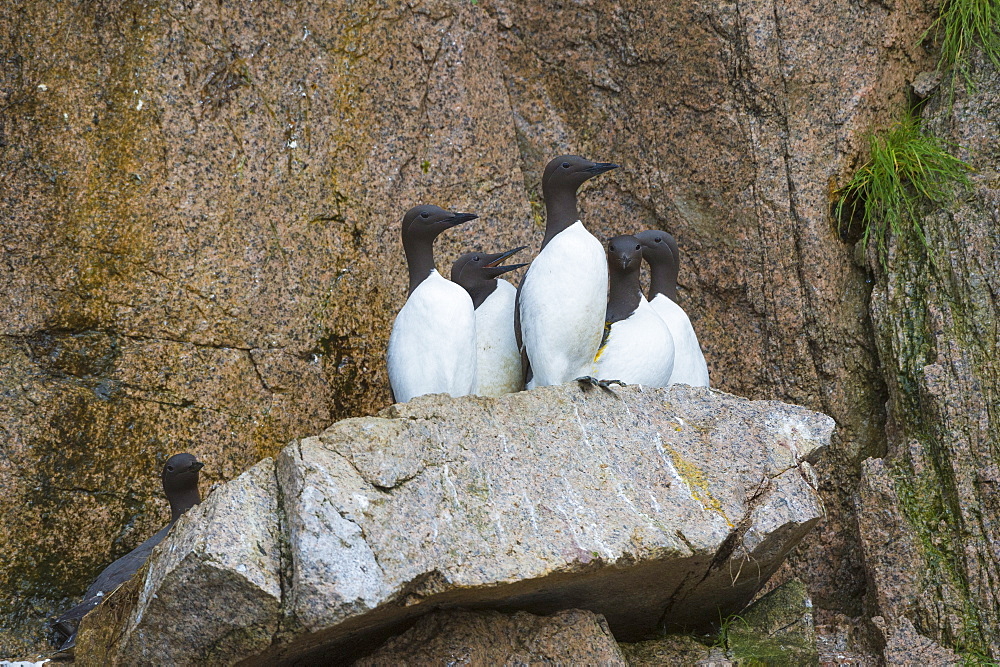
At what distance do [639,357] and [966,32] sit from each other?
2.89 metres

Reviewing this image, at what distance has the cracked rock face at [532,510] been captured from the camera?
3986 millimetres

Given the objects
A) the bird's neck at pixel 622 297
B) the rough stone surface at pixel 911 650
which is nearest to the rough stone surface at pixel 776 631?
the rough stone surface at pixel 911 650

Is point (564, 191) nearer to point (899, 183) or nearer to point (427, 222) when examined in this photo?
point (427, 222)

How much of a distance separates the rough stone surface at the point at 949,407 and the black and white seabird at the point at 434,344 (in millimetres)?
2344

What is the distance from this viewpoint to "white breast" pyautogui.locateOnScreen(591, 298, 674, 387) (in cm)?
523

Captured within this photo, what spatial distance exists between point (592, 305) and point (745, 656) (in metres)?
1.65

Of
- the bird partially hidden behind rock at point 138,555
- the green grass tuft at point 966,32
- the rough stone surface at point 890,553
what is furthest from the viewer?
the green grass tuft at point 966,32

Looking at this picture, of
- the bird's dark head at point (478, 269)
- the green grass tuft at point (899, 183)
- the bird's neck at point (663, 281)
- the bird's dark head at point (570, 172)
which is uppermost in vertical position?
the green grass tuft at point (899, 183)

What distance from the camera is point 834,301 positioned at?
6.39m

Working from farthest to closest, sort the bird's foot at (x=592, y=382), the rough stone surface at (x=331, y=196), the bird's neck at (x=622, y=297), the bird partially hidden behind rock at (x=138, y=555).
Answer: the rough stone surface at (x=331, y=196) < the bird's neck at (x=622, y=297) < the bird partially hidden behind rock at (x=138, y=555) < the bird's foot at (x=592, y=382)

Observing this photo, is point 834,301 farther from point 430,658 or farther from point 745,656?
point 430,658

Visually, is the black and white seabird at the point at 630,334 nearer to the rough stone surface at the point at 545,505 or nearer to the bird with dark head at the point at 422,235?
the rough stone surface at the point at 545,505

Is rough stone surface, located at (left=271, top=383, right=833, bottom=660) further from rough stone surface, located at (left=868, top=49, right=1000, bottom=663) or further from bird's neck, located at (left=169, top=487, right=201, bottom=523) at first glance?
bird's neck, located at (left=169, top=487, right=201, bottom=523)

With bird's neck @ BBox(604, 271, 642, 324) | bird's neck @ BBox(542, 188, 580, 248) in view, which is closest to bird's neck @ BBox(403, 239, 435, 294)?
bird's neck @ BBox(542, 188, 580, 248)
